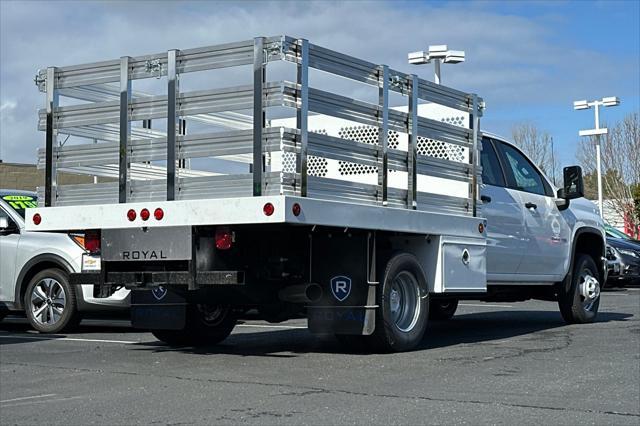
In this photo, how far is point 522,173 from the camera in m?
12.3

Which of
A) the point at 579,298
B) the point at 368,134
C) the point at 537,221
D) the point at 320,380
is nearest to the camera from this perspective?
the point at 320,380

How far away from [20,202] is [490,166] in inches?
235

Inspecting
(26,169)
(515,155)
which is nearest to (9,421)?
(515,155)

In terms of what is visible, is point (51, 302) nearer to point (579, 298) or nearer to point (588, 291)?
point (579, 298)

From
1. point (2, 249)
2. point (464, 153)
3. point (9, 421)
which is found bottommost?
point (9, 421)

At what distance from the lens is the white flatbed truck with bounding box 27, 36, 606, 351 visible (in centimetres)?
836

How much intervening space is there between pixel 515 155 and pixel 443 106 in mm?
1917

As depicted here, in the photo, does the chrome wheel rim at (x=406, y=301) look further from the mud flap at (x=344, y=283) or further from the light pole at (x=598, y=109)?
the light pole at (x=598, y=109)

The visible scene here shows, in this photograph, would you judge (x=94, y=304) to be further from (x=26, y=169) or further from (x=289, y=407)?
(x=26, y=169)

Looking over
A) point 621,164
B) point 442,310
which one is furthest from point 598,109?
point 442,310

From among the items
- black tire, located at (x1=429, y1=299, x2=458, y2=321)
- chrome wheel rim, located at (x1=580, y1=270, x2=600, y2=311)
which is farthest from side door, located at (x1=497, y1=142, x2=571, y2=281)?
black tire, located at (x1=429, y1=299, x2=458, y2=321)

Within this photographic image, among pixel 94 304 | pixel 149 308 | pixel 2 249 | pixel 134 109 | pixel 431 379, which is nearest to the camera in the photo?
pixel 431 379

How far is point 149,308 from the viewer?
985cm

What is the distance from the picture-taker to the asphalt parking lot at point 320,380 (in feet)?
21.5
